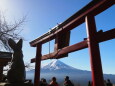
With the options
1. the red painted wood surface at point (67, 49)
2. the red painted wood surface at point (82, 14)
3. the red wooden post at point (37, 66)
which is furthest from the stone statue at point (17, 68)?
the red painted wood surface at point (82, 14)

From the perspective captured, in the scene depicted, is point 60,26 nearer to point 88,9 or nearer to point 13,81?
point 88,9

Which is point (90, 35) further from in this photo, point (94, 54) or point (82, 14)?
point (82, 14)

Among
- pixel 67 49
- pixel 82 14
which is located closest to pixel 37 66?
pixel 67 49

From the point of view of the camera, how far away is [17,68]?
6.70 m

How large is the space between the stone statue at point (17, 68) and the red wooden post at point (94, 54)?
4.67 metres

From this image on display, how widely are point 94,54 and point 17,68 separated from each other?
4844 millimetres

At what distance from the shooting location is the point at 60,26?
3.94 metres

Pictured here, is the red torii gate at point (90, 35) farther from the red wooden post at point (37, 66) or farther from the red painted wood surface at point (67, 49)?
the red wooden post at point (37, 66)

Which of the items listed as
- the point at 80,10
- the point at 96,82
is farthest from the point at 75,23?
the point at 96,82

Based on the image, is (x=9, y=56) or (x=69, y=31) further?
(x=9, y=56)

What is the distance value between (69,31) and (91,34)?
1.12 meters

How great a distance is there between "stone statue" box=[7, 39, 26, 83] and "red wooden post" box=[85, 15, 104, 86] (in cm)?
467

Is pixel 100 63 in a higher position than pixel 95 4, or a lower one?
lower

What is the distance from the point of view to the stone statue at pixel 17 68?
21.4ft
